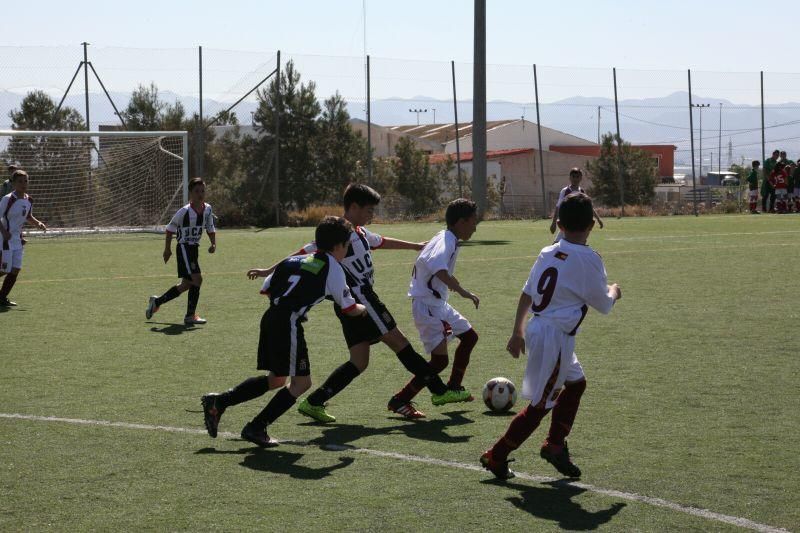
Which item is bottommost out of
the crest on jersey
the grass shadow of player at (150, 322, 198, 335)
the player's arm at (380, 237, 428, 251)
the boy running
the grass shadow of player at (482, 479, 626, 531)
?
the grass shadow of player at (482, 479, 626, 531)

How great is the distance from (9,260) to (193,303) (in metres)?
3.38

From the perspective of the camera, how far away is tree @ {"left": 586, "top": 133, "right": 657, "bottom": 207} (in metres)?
46.6

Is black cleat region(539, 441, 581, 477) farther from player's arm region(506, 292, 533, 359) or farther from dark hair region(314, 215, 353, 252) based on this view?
dark hair region(314, 215, 353, 252)

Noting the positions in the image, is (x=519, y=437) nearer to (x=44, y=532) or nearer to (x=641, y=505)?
(x=641, y=505)

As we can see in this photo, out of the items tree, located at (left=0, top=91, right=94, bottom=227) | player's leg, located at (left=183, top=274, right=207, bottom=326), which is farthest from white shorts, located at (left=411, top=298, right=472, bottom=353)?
tree, located at (left=0, top=91, right=94, bottom=227)

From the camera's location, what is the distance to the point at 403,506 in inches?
215

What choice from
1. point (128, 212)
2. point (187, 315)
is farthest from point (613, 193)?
point (187, 315)

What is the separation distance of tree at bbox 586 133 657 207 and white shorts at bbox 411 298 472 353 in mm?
36926

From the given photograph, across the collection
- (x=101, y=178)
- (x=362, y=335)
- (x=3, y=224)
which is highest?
(x=101, y=178)

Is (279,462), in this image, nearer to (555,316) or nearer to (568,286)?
(555,316)

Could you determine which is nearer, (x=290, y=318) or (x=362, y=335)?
(x=290, y=318)

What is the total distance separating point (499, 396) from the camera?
25.2 feet

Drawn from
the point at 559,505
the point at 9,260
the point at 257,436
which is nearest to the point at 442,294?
the point at 257,436

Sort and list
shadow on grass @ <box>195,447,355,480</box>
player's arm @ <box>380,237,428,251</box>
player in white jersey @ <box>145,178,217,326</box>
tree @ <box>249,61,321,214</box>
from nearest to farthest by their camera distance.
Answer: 1. shadow on grass @ <box>195,447,355,480</box>
2. player's arm @ <box>380,237,428,251</box>
3. player in white jersey @ <box>145,178,217,326</box>
4. tree @ <box>249,61,321,214</box>
